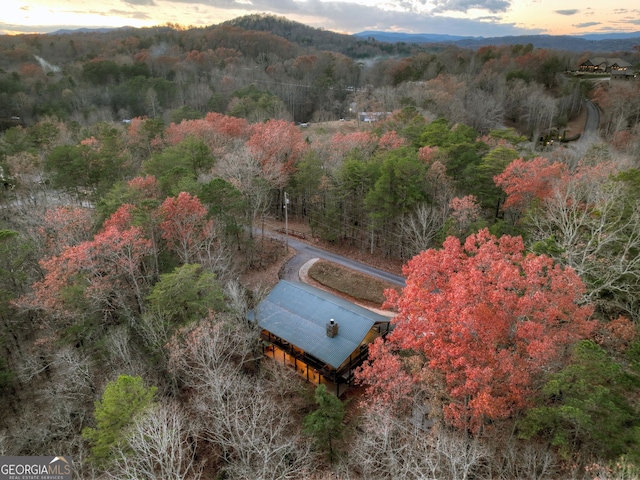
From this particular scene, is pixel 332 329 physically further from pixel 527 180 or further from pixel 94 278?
pixel 527 180

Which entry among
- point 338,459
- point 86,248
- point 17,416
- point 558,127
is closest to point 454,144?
point 338,459

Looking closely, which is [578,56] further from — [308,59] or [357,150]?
[357,150]

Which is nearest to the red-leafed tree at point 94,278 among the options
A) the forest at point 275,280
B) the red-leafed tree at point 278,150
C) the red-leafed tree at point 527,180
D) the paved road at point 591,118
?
the forest at point 275,280

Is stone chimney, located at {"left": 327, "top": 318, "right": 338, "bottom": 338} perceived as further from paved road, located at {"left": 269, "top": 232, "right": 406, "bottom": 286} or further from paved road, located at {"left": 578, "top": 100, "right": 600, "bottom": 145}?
paved road, located at {"left": 578, "top": 100, "right": 600, "bottom": 145}

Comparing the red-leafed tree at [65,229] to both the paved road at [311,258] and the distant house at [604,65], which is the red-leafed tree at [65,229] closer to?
the paved road at [311,258]

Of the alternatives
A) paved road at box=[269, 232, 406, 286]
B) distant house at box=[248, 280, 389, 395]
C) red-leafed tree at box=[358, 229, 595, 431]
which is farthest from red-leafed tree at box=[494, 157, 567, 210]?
distant house at box=[248, 280, 389, 395]
